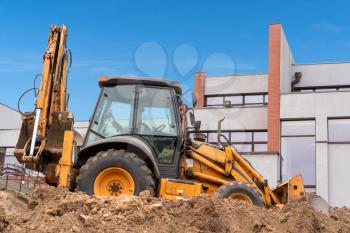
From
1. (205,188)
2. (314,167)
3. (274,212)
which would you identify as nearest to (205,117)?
(314,167)

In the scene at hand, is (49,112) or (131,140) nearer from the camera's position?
(131,140)

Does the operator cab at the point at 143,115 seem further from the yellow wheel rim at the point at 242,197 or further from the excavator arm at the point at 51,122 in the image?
the yellow wheel rim at the point at 242,197

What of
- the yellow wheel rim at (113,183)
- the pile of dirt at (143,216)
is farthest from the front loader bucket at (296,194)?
the yellow wheel rim at (113,183)

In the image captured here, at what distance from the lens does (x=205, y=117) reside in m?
28.1

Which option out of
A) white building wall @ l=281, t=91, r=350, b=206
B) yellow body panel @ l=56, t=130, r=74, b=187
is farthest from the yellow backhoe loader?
white building wall @ l=281, t=91, r=350, b=206

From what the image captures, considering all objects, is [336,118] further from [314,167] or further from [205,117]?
[205,117]

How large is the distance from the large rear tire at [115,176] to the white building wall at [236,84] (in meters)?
25.8

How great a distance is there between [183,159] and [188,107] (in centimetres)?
99

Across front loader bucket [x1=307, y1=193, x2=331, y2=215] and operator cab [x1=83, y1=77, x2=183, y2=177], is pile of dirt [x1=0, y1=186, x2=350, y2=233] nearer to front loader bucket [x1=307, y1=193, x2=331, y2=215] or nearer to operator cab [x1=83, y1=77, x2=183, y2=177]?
operator cab [x1=83, y1=77, x2=183, y2=177]

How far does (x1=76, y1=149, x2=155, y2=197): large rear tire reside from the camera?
8023 millimetres

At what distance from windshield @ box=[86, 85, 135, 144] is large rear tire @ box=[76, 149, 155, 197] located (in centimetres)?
91

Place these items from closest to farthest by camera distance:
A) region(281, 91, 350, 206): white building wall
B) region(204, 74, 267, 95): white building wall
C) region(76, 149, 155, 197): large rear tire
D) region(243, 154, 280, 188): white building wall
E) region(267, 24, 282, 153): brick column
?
region(76, 149, 155, 197): large rear tire < region(281, 91, 350, 206): white building wall < region(243, 154, 280, 188): white building wall < region(267, 24, 282, 153): brick column < region(204, 74, 267, 95): white building wall

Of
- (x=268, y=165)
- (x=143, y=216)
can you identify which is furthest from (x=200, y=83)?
(x=143, y=216)

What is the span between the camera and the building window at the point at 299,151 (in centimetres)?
2478
